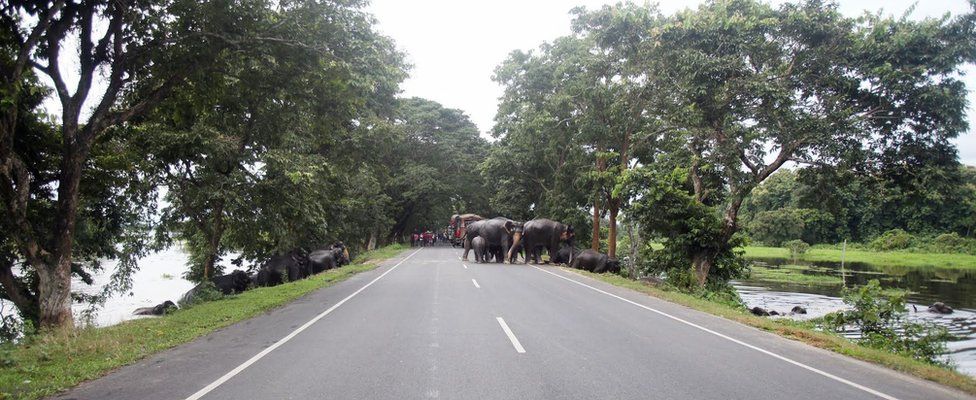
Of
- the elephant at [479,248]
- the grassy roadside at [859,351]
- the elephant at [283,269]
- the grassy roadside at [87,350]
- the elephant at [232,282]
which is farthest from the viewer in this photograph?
the elephant at [479,248]

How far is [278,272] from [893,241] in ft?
197

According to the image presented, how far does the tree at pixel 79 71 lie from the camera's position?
34.0 ft

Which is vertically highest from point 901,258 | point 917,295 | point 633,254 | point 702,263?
point 633,254

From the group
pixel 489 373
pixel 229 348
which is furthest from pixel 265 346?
pixel 489 373

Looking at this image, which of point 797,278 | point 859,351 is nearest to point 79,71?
point 859,351

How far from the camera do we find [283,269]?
23.2 metres

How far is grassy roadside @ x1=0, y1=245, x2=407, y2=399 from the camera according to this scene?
6117 mm

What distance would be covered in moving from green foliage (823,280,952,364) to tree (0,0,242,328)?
14249 mm

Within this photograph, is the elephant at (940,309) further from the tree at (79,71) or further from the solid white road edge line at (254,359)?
the tree at (79,71)

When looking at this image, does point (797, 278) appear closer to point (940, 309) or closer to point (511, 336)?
point (940, 309)

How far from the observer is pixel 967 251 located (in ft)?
159

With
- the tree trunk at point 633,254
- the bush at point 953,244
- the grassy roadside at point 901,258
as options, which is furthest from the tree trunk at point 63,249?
the bush at point 953,244

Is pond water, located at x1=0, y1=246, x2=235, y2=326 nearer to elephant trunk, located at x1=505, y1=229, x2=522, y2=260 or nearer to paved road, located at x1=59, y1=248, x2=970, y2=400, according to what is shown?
paved road, located at x1=59, y1=248, x2=970, y2=400

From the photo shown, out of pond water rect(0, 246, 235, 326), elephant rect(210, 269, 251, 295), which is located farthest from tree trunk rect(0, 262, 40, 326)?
elephant rect(210, 269, 251, 295)
